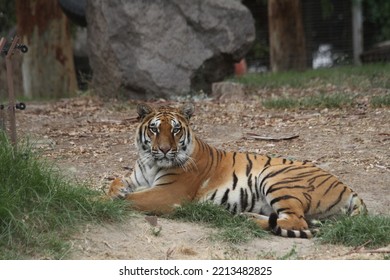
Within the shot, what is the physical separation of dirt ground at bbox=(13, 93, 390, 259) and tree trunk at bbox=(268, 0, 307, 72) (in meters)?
5.09

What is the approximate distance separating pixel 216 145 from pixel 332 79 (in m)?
4.16

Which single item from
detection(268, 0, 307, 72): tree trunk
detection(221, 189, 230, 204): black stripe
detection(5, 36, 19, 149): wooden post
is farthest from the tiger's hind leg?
detection(268, 0, 307, 72): tree trunk

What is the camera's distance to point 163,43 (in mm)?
11789

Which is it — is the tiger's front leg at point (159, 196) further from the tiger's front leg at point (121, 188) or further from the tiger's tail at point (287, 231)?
the tiger's tail at point (287, 231)

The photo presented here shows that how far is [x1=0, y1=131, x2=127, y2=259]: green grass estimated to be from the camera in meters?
5.33

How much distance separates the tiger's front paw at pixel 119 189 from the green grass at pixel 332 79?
565 cm

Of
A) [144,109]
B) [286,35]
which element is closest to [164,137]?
[144,109]

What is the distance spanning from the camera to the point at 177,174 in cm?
636

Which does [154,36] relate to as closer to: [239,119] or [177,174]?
[239,119]

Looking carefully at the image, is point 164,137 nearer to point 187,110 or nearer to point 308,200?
point 187,110

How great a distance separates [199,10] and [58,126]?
9.94ft

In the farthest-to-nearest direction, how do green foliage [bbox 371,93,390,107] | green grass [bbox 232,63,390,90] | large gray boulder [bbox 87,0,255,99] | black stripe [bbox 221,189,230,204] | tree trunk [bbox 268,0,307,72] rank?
1. tree trunk [bbox 268,0,307,72]
2. green grass [bbox 232,63,390,90]
3. large gray boulder [bbox 87,0,255,99]
4. green foliage [bbox 371,93,390,107]
5. black stripe [bbox 221,189,230,204]

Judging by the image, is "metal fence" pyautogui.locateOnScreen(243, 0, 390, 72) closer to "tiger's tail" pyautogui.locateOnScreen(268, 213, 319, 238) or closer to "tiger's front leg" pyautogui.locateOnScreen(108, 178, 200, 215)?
"tiger's front leg" pyautogui.locateOnScreen(108, 178, 200, 215)

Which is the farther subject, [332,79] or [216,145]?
[332,79]
